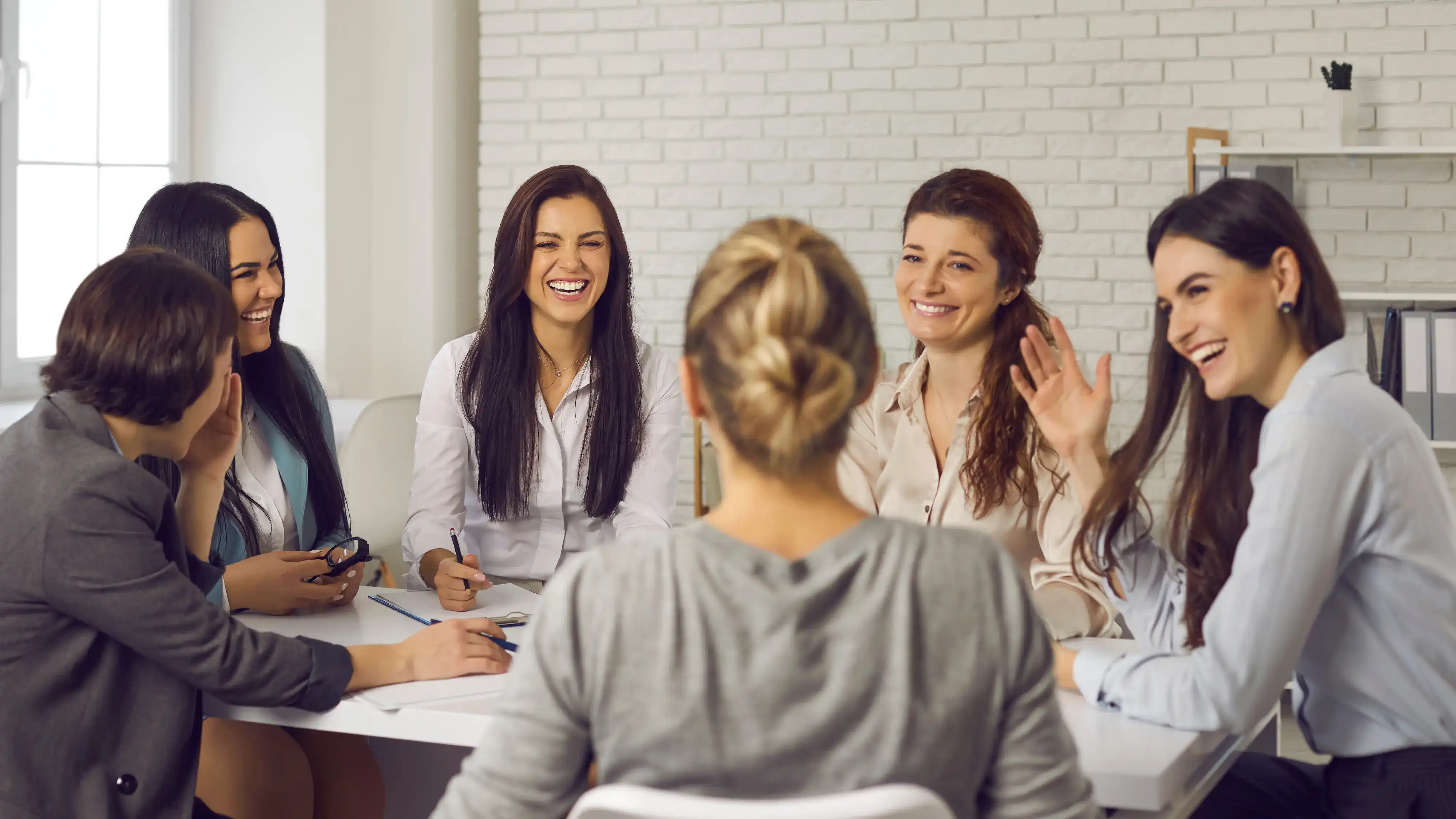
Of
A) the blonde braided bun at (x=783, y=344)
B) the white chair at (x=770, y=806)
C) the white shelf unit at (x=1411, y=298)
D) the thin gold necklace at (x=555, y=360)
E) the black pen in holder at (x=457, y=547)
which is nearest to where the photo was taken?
the white chair at (x=770, y=806)

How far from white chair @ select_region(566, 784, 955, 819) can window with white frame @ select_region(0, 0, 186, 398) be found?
363cm

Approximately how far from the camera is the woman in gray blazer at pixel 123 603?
145 centimetres

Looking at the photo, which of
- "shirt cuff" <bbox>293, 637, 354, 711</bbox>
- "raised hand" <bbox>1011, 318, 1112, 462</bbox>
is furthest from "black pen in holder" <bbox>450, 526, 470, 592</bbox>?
"raised hand" <bbox>1011, 318, 1112, 462</bbox>

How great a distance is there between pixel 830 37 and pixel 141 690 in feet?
12.3

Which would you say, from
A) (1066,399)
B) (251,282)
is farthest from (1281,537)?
(251,282)

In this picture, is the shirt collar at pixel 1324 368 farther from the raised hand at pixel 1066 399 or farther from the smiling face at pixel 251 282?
the smiling face at pixel 251 282

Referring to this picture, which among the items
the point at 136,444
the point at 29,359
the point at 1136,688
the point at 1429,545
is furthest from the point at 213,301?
the point at 29,359

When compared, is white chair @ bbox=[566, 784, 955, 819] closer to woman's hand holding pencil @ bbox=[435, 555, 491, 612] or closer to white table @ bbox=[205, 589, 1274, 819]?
white table @ bbox=[205, 589, 1274, 819]

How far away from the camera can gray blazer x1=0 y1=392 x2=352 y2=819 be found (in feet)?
4.74

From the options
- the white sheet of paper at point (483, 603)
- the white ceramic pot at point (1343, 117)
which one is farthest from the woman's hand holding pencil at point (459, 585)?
the white ceramic pot at point (1343, 117)

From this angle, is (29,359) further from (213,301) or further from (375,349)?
(213,301)

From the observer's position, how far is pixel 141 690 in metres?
1.53

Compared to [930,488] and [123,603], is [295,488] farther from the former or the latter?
[930,488]

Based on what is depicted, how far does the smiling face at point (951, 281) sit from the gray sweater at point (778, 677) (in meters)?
1.17
